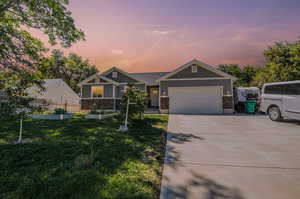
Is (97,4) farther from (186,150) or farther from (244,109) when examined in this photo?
(244,109)

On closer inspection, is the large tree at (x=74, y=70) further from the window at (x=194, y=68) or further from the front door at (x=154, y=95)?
the window at (x=194, y=68)

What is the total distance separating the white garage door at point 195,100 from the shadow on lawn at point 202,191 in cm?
980

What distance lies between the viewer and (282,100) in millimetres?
6879

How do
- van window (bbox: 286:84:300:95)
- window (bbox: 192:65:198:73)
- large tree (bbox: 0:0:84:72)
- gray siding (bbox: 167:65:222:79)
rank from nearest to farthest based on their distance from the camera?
large tree (bbox: 0:0:84:72)
van window (bbox: 286:84:300:95)
gray siding (bbox: 167:65:222:79)
window (bbox: 192:65:198:73)

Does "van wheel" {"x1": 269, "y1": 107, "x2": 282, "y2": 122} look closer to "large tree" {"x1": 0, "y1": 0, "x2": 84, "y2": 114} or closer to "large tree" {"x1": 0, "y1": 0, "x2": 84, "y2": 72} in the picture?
"large tree" {"x1": 0, "y1": 0, "x2": 84, "y2": 114}

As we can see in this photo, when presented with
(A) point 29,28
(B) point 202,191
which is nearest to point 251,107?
(B) point 202,191

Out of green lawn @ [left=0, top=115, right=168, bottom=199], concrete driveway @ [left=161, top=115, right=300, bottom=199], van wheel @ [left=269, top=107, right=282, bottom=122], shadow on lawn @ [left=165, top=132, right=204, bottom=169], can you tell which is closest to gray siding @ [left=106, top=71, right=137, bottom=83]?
shadow on lawn @ [left=165, top=132, right=204, bottom=169]

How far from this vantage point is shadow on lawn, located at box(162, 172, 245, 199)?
5.95ft

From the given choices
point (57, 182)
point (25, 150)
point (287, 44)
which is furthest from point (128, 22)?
point (287, 44)

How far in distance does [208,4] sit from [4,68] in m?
9.33

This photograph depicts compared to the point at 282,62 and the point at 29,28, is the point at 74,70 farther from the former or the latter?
the point at 282,62

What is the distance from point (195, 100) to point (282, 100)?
5.61 meters

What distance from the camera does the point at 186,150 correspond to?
3529 mm

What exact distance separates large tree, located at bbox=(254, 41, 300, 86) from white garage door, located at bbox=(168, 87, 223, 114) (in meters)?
8.41
